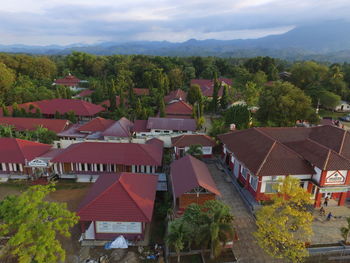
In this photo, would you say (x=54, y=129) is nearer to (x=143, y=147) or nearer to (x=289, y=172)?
(x=143, y=147)

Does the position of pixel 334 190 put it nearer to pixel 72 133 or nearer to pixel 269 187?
pixel 269 187

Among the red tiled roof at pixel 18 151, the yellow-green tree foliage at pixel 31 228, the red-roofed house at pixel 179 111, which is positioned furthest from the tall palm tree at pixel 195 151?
the red-roofed house at pixel 179 111

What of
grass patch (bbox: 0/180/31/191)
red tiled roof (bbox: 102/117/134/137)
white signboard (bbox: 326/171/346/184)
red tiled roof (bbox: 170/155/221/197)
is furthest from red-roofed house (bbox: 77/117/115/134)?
white signboard (bbox: 326/171/346/184)

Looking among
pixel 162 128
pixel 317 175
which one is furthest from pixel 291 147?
pixel 162 128

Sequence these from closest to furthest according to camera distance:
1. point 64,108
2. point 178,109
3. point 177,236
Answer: point 177,236 < point 64,108 < point 178,109

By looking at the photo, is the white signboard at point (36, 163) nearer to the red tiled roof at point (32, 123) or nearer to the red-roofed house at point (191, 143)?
the red tiled roof at point (32, 123)

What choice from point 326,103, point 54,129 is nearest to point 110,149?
point 54,129
